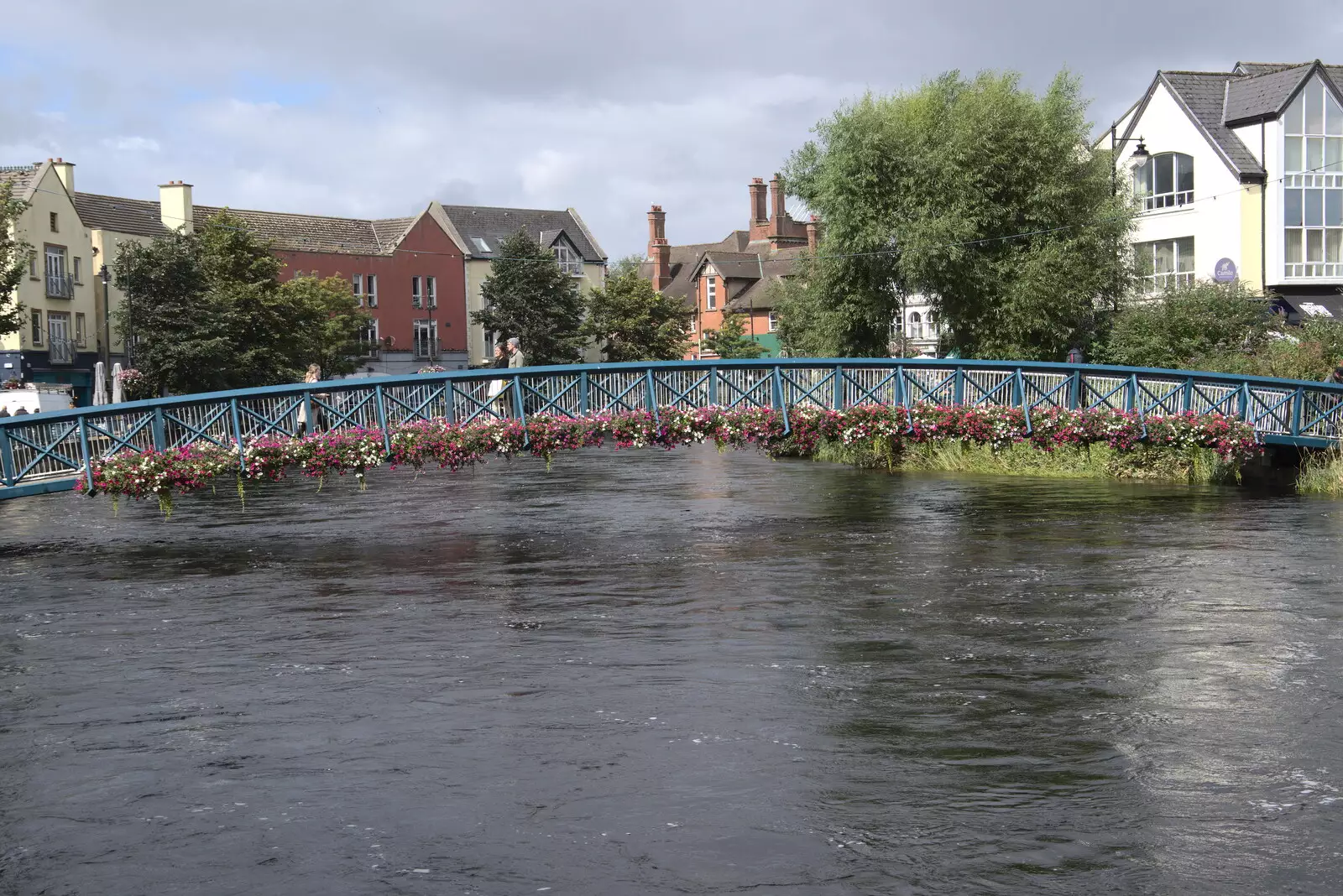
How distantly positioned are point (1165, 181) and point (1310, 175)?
5307 millimetres

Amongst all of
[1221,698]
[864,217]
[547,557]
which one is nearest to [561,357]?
[864,217]

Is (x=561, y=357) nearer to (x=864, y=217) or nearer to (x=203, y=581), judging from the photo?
(x=864, y=217)

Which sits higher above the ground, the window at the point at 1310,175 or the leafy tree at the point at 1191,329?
the window at the point at 1310,175

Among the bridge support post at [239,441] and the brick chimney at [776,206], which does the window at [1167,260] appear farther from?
the brick chimney at [776,206]

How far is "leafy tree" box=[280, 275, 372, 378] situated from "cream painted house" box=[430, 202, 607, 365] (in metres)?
10.1

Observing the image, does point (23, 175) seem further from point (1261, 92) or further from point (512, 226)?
point (1261, 92)

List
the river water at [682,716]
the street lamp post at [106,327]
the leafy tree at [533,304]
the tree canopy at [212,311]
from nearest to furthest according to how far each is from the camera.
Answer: the river water at [682,716]
the tree canopy at [212,311]
the street lamp post at [106,327]
the leafy tree at [533,304]

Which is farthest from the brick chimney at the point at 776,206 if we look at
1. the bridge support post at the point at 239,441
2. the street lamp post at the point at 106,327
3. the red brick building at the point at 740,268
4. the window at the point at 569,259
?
the bridge support post at the point at 239,441

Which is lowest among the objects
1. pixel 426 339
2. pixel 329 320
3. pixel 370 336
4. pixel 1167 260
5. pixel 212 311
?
pixel 426 339

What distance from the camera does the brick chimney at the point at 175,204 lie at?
77125mm

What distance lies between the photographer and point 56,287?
69.4 meters

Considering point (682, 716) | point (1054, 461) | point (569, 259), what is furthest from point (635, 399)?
point (569, 259)

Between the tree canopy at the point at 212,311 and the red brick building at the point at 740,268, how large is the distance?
39.6m

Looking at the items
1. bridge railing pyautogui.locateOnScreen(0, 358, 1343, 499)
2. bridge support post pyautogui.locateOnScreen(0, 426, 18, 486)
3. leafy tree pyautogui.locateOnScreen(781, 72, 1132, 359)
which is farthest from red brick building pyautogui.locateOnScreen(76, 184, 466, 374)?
bridge support post pyautogui.locateOnScreen(0, 426, 18, 486)
